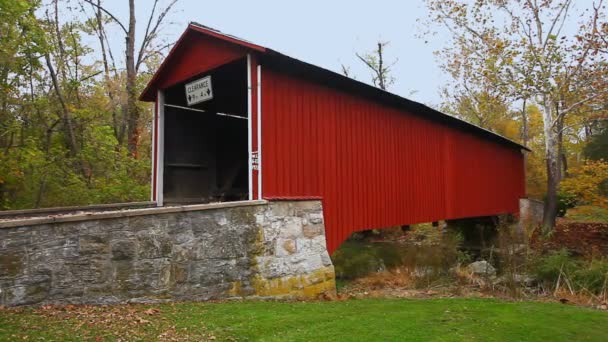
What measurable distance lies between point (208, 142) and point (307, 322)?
6077 millimetres

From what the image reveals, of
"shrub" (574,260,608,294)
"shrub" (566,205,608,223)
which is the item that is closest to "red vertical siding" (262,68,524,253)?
"shrub" (574,260,608,294)

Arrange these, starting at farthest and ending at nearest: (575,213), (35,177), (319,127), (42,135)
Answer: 1. (575,213)
2. (42,135)
3. (35,177)
4. (319,127)

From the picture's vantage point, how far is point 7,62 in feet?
33.3

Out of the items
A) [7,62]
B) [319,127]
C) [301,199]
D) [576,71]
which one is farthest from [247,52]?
[576,71]

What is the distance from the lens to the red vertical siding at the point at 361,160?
281 inches

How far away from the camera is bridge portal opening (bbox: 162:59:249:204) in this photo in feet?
29.9

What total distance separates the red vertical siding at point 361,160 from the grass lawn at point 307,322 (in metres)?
2.10

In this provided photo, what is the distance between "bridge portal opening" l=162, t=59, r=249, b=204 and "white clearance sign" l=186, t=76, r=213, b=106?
1.27ft

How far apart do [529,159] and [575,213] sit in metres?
4.91

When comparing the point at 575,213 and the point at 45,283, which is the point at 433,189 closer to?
the point at 45,283

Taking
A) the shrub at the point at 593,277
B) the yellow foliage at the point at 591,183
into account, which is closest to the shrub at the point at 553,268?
the shrub at the point at 593,277

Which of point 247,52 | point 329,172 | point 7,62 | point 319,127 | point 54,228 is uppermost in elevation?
point 7,62

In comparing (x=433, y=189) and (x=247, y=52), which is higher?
(x=247, y=52)

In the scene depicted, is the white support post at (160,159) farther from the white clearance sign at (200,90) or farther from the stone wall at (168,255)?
the stone wall at (168,255)
